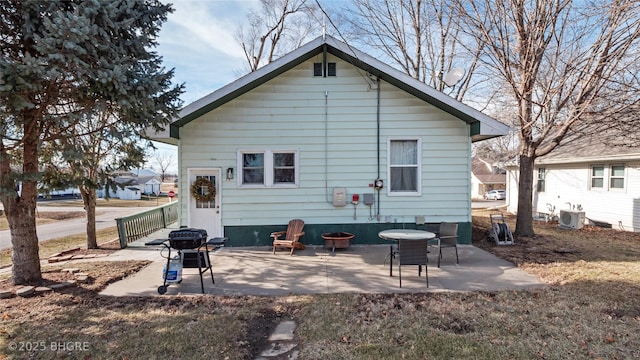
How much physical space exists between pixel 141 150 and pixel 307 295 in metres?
4.18

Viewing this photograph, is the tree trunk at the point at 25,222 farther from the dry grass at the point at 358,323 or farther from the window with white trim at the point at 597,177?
the window with white trim at the point at 597,177

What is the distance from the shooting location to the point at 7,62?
3734 mm

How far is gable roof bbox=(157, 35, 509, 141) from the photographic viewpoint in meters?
7.44

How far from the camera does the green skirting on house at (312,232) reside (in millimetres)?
8102

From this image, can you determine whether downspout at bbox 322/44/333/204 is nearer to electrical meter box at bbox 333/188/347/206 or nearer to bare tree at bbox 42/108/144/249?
electrical meter box at bbox 333/188/347/206

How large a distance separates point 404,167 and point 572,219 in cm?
853

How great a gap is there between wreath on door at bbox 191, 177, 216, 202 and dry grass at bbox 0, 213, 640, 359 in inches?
114

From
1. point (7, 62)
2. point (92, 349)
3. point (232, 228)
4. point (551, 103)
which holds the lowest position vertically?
point (92, 349)

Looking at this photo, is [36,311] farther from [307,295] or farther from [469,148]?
[469,148]

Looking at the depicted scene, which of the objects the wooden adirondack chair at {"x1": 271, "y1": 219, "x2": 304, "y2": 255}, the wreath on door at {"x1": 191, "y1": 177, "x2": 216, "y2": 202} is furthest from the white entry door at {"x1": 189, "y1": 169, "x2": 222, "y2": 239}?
the wooden adirondack chair at {"x1": 271, "y1": 219, "x2": 304, "y2": 255}

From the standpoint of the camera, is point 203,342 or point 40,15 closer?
point 203,342

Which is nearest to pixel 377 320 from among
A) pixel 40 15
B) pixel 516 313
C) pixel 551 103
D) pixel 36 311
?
pixel 516 313

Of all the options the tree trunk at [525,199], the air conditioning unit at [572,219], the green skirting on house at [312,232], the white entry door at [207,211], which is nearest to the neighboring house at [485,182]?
the air conditioning unit at [572,219]

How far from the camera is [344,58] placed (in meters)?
7.99
